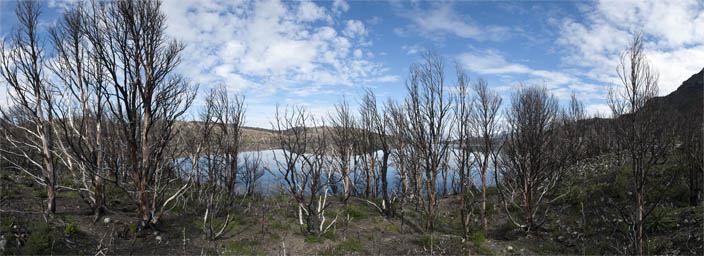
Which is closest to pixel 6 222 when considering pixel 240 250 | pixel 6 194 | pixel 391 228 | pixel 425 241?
pixel 6 194

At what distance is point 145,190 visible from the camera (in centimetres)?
877

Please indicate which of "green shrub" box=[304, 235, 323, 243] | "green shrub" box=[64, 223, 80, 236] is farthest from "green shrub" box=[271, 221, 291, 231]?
"green shrub" box=[64, 223, 80, 236]

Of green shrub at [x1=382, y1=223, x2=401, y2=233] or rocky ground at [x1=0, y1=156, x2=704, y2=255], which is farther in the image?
green shrub at [x1=382, y1=223, x2=401, y2=233]

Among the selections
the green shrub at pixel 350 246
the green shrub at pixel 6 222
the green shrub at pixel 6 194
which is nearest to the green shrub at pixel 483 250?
the green shrub at pixel 350 246

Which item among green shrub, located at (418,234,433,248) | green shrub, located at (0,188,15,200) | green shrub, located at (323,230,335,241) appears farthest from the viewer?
green shrub, located at (323,230,335,241)

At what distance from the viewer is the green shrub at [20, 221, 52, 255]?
679 cm

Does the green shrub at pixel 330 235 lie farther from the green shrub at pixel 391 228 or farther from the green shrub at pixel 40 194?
the green shrub at pixel 40 194

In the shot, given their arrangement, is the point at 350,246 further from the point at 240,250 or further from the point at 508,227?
the point at 508,227

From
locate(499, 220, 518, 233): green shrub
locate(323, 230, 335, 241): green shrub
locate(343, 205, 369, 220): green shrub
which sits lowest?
locate(499, 220, 518, 233): green shrub

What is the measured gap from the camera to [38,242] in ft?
22.5

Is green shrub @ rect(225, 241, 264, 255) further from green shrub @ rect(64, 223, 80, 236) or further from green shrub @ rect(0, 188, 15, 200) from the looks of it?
green shrub @ rect(0, 188, 15, 200)

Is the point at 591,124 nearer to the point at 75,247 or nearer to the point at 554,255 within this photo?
the point at 554,255

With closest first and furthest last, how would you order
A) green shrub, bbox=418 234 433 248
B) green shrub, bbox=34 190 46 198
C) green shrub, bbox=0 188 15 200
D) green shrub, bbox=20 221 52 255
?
1. green shrub, bbox=20 221 52 255
2. green shrub, bbox=0 188 15 200
3. green shrub, bbox=418 234 433 248
4. green shrub, bbox=34 190 46 198

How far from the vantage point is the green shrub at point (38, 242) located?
6793 millimetres
